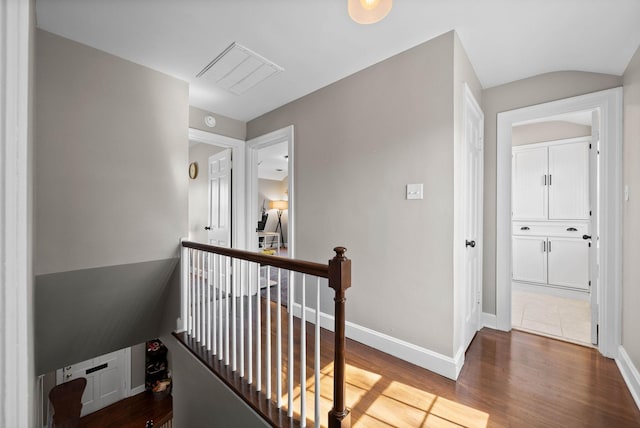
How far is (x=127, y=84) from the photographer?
7.70 feet

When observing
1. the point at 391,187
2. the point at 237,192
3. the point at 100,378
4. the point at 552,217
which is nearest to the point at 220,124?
the point at 237,192

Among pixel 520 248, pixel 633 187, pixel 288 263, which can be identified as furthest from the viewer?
pixel 520 248

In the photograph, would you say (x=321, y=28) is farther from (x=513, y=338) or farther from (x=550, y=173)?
(x=550, y=173)

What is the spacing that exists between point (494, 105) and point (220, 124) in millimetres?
3212

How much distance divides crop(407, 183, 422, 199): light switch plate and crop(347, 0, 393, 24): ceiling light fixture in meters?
1.21

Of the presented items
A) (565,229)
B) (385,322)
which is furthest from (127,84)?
(565,229)

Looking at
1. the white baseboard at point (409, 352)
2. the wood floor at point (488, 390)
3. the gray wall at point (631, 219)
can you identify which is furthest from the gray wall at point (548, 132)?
the white baseboard at point (409, 352)

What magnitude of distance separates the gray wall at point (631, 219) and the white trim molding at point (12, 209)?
9.60 ft

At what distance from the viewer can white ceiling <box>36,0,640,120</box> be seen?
1.68m

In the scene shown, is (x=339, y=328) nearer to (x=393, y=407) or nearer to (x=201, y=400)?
(x=393, y=407)

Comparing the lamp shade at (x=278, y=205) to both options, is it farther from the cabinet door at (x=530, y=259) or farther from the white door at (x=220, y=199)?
the cabinet door at (x=530, y=259)

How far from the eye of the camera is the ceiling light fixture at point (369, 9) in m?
1.19

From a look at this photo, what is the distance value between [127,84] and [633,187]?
13.2 ft

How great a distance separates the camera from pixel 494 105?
2.68 m
